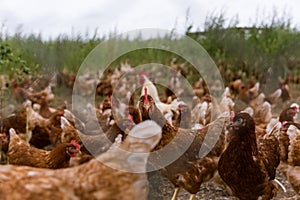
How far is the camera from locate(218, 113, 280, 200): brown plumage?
310cm

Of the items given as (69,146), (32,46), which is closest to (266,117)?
(69,146)

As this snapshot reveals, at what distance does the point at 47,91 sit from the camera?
741 centimetres

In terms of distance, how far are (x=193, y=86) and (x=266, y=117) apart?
10.3 ft

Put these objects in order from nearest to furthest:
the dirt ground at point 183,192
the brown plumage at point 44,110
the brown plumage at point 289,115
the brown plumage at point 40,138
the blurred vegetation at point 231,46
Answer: the dirt ground at point 183,192 → the brown plumage at point 289,115 → the brown plumage at point 40,138 → the brown plumage at point 44,110 → the blurred vegetation at point 231,46

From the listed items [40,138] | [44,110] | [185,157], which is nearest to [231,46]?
[44,110]

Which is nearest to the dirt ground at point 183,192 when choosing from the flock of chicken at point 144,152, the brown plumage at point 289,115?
the flock of chicken at point 144,152

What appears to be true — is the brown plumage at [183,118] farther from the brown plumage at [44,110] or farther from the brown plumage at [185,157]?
the brown plumage at [44,110]

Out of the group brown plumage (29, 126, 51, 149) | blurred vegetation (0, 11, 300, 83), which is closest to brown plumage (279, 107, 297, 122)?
brown plumage (29, 126, 51, 149)

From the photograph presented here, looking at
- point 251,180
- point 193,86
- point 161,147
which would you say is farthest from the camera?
point 193,86

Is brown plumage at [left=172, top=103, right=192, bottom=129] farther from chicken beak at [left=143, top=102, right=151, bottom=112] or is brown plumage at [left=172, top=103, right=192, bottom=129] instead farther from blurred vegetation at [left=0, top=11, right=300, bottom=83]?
blurred vegetation at [left=0, top=11, right=300, bottom=83]

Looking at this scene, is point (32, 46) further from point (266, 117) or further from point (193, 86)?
point (266, 117)

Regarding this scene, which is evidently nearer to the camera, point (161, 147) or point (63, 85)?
point (161, 147)

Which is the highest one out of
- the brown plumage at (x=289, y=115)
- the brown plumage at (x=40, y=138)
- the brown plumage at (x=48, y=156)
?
the brown plumage at (x=289, y=115)

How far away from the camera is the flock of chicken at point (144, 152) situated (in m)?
1.95
